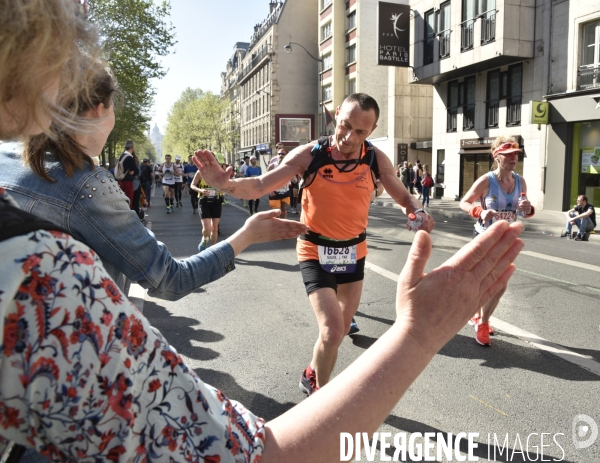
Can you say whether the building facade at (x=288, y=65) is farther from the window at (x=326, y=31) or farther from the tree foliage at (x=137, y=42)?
the tree foliage at (x=137, y=42)

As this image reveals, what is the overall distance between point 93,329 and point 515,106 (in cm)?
2541

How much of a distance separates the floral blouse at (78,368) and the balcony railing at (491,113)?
26.1 metres

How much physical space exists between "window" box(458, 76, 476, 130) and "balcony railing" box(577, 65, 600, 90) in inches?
262

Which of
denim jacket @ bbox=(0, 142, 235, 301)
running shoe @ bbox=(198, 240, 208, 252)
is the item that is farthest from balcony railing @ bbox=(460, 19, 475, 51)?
denim jacket @ bbox=(0, 142, 235, 301)

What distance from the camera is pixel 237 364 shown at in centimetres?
456

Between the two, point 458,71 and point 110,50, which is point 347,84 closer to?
point 458,71

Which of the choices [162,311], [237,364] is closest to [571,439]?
[237,364]

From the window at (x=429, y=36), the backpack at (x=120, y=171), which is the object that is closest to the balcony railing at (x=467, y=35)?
the window at (x=429, y=36)

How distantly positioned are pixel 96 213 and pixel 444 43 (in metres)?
28.2

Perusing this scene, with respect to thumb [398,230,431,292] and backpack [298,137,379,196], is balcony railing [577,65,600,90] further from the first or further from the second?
thumb [398,230,431,292]

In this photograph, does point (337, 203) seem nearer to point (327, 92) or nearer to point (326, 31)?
point (327, 92)

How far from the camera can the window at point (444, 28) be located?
26.4 m

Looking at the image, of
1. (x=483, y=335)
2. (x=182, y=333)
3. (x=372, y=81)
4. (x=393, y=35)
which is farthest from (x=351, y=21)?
(x=483, y=335)

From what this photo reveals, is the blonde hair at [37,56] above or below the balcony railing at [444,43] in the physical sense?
below
